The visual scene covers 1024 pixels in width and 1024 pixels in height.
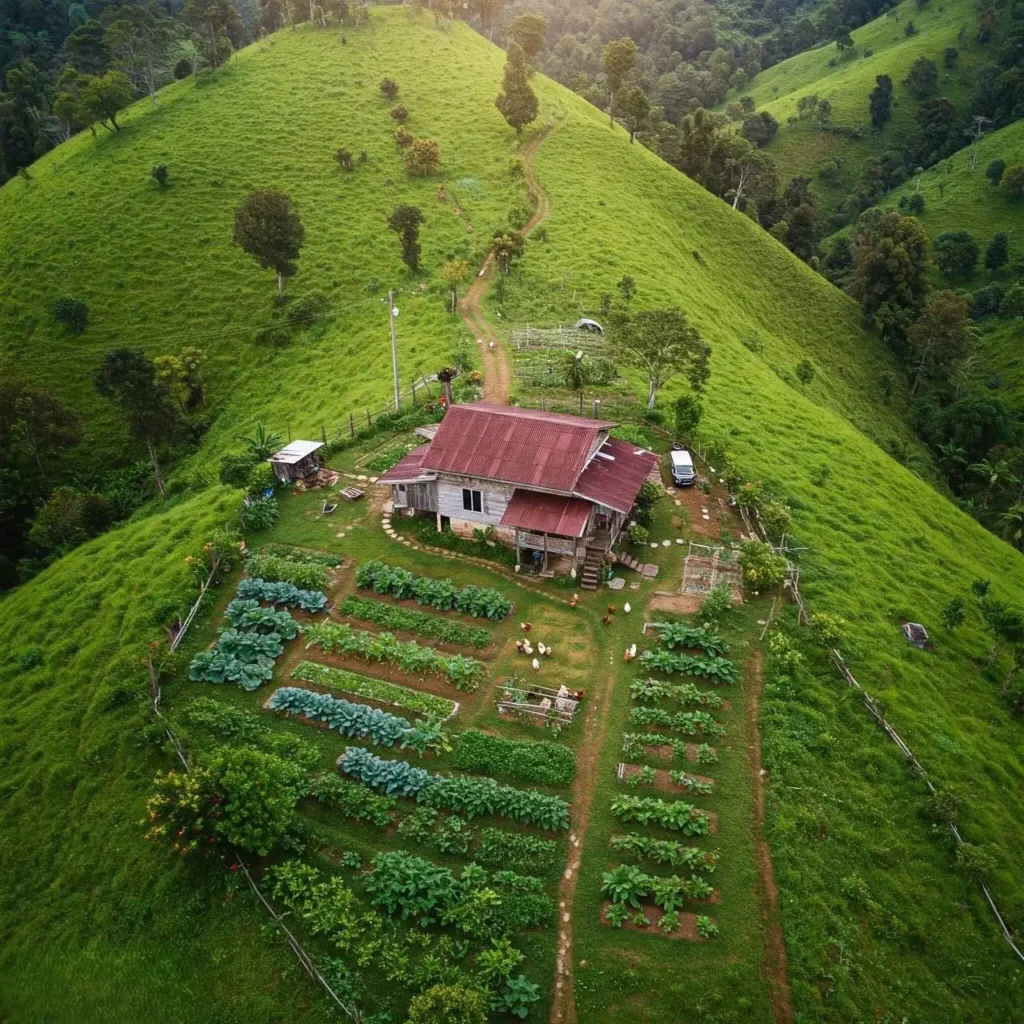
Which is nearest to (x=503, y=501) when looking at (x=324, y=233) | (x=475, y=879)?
(x=475, y=879)

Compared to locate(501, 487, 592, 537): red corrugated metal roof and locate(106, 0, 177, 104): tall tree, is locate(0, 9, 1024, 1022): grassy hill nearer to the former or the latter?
locate(106, 0, 177, 104): tall tree

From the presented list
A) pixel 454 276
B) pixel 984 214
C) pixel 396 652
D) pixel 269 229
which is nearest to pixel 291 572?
pixel 396 652

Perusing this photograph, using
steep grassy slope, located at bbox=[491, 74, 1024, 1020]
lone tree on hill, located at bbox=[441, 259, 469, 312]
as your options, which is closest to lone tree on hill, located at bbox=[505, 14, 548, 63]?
steep grassy slope, located at bbox=[491, 74, 1024, 1020]

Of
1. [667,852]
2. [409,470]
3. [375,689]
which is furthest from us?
[409,470]

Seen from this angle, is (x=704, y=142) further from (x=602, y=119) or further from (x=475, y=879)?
(x=475, y=879)

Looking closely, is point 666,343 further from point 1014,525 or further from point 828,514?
point 1014,525

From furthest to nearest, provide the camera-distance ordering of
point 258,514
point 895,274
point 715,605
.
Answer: point 895,274, point 258,514, point 715,605
